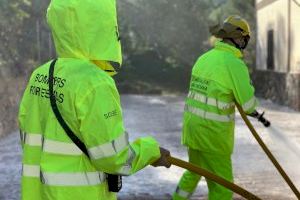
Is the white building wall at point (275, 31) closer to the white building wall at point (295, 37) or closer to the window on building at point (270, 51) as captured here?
the window on building at point (270, 51)

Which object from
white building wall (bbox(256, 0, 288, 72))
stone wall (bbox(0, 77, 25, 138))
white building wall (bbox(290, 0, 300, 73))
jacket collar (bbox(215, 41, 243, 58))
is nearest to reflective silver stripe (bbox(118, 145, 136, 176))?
jacket collar (bbox(215, 41, 243, 58))

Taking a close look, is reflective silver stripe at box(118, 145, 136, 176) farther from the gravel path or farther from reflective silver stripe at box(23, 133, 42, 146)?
the gravel path

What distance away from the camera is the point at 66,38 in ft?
8.20

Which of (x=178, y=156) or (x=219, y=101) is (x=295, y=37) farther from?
(x=219, y=101)

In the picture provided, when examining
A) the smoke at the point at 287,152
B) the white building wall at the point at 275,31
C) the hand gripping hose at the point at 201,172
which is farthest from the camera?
the white building wall at the point at 275,31

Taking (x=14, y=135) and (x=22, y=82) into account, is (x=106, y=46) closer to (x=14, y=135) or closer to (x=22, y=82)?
(x=14, y=135)

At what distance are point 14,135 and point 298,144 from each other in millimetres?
4850

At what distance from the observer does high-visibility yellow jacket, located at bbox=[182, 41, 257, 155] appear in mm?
4348

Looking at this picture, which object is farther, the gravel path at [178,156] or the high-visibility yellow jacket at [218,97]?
the gravel path at [178,156]

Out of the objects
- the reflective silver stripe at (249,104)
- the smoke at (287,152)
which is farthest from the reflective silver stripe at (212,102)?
the smoke at (287,152)

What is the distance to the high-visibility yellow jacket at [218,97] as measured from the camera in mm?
4348

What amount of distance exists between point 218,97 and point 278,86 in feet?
42.6

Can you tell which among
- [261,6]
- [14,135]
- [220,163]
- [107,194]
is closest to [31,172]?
[107,194]

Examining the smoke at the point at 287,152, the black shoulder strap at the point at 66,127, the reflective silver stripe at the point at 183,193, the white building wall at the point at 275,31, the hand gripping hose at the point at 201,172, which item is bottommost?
the smoke at the point at 287,152
